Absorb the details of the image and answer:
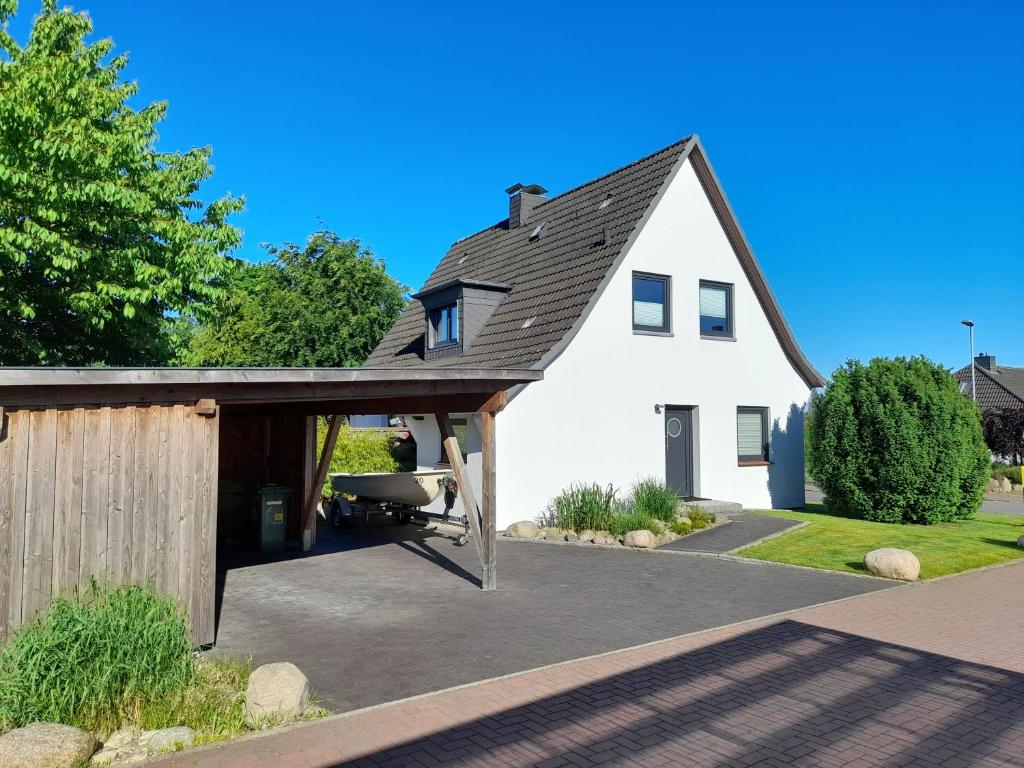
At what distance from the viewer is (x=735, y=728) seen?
5.44 m

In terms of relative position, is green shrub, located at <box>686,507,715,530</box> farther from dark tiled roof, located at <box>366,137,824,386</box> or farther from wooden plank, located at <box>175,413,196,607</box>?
wooden plank, located at <box>175,413,196,607</box>

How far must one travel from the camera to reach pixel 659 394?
17.5 m

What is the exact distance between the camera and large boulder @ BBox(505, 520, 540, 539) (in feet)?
49.0

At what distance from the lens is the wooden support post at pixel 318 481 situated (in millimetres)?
13586

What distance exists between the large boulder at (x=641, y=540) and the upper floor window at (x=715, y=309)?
6.67 meters

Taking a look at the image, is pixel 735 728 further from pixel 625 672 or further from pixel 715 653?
pixel 715 653

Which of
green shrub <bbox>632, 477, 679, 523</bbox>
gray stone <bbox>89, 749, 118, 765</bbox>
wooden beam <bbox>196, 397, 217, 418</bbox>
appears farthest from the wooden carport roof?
green shrub <bbox>632, 477, 679, 523</bbox>

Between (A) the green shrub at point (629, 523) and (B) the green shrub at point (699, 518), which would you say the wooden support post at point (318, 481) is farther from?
(B) the green shrub at point (699, 518)

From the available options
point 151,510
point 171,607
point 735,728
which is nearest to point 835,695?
point 735,728

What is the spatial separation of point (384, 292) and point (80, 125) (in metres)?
20.6

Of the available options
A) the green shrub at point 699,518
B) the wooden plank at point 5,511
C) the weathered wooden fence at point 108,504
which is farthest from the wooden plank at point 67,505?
the green shrub at point 699,518

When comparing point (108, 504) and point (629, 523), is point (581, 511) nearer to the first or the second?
point (629, 523)

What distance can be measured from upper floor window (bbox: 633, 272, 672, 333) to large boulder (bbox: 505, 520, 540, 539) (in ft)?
17.7

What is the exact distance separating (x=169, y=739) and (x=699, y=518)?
12040mm
